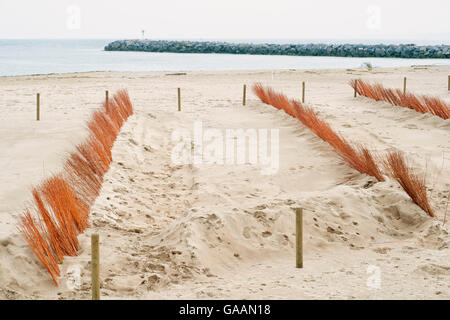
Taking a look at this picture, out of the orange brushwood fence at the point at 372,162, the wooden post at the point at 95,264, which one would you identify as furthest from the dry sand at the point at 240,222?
the wooden post at the point at 95,264

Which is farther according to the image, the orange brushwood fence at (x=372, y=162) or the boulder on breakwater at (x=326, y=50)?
the boulder on breakwater at (x=326, y=50)

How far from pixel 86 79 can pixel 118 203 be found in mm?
15867

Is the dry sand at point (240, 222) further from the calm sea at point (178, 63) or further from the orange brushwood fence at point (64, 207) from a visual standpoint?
the calm sea at point (178, 63)

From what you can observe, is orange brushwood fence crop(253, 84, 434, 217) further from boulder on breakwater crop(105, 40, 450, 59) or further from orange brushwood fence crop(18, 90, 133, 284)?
boulder on breakwater crop(105, 40, 450, 59)

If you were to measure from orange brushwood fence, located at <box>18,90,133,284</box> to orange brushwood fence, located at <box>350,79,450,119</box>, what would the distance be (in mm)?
6292

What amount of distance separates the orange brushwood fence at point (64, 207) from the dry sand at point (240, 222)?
9 cm

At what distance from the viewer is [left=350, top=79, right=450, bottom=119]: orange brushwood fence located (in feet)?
34.9

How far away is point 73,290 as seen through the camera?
12.7 feet

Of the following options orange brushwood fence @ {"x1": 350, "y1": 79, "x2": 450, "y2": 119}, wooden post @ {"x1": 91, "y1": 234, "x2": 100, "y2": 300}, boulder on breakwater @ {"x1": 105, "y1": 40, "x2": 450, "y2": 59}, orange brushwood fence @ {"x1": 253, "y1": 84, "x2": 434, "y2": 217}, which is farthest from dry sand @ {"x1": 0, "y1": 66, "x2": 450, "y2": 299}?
boulder on breakwater @ {"x1": 105, "y1": 40, "x2": 450, "y2": 59}

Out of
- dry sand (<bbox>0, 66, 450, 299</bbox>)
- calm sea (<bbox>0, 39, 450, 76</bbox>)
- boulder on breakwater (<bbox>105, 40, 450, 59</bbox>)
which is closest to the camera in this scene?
dry sand (<bbox>0, 66, 450, 299</bbox>)

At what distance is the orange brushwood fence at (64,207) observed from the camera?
164 inches

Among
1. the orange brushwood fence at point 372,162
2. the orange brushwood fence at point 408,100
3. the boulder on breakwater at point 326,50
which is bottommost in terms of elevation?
the orange brushwood fence at point 372,162

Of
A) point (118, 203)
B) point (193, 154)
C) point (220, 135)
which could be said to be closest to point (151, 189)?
point (118, 203)
